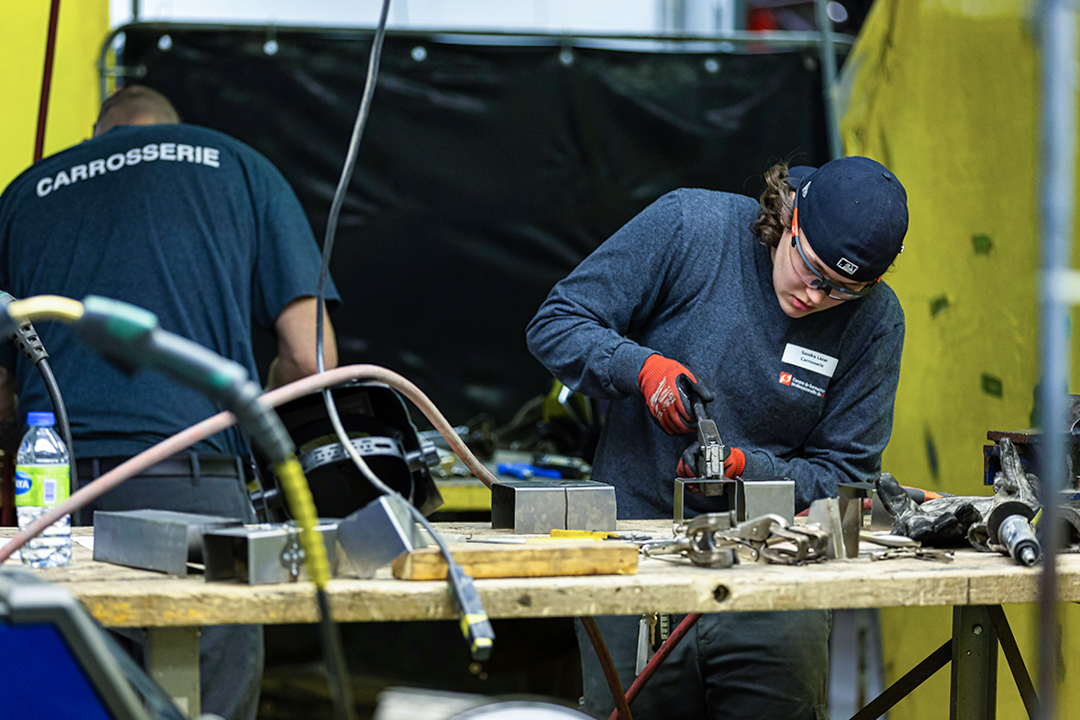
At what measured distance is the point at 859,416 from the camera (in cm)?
194

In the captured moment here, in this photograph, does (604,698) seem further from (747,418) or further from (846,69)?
(846,69)

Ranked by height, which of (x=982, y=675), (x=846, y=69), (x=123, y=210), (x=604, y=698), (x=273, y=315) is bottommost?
(x=604, y=698)

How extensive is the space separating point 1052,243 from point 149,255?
2007 millimetres

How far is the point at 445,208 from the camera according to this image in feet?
12.3

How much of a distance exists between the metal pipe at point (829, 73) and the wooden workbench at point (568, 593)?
248 cm

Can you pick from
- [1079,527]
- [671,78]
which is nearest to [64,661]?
[1079,527]

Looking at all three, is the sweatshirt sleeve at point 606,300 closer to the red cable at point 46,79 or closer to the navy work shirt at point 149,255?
the navy work shirt at point 149,255

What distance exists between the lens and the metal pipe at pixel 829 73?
3.34 metres

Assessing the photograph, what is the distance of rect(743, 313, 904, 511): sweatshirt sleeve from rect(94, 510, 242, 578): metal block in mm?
1059

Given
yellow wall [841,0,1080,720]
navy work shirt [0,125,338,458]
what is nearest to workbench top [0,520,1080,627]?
yellow wall [841,0,1080,720]

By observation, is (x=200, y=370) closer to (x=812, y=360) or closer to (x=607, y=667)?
(x=607, y=667)

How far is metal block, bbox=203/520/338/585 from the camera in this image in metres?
1.05

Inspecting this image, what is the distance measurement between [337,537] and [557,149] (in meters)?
2.81

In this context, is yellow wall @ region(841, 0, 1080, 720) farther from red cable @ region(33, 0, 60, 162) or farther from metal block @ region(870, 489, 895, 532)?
red cable @ region(33, 0, 60, 162)
